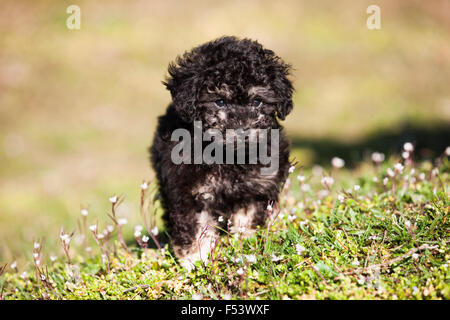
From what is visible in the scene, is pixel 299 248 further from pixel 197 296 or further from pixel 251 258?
pixel 197 296

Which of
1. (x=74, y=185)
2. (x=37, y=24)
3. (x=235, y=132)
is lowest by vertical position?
(x=74, y=185)

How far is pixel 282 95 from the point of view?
4055 millimetres

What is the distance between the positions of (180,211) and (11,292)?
1880 millimetres

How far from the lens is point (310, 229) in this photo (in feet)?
12.5

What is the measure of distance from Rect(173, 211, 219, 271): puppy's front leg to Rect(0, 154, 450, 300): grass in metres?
0.11

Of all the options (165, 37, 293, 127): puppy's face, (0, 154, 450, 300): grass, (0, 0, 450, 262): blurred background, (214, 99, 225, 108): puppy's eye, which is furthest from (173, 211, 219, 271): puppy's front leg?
(0, 0, 450, 262): blurred background

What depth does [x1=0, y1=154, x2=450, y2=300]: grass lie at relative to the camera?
312cm

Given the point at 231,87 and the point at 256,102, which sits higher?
the point at 231,87

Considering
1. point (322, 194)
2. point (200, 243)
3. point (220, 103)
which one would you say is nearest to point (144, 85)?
point (322, 194)

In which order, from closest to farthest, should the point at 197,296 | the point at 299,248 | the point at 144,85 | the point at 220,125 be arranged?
1. the point at 197,296
2. the point at 299,248
3. the point at 220,125
4. the point at 144,85

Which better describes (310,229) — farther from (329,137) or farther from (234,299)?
(329,137)

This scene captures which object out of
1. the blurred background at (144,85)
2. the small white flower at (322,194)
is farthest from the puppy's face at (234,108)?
the blurred background at (144,85)

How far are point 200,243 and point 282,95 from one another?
159 centimetres
